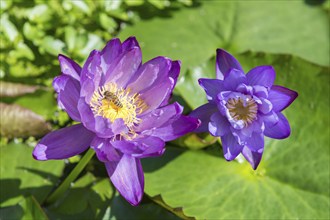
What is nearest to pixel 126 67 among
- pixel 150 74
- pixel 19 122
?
pixel 150 74

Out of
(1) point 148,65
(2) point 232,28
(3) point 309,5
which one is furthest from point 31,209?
(3) point 309,5

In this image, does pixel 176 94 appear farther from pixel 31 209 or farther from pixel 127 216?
pixel 31 209

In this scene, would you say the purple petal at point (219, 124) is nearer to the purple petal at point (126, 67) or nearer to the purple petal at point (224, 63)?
the purple petal at point (224, 63)

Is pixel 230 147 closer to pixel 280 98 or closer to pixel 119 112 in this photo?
pixel 280 98

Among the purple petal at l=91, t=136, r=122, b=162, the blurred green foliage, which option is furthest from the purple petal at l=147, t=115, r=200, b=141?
the blurred green foliage

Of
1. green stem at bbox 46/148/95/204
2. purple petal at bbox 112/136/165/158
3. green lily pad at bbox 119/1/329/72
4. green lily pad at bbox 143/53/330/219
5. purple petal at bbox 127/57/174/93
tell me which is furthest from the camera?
green lily pad at bbox 119/1/329/72

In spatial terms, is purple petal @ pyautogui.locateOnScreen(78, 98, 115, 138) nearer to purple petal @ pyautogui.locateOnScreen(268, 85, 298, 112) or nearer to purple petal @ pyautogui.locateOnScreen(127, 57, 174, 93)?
purple petal @ pyautogui.locateOnScreen(127, 57, 174, 93)
